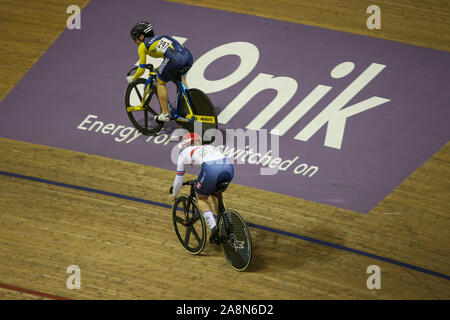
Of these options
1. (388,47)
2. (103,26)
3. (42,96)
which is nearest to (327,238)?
(388,47)

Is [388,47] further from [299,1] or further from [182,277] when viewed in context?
[182,277]

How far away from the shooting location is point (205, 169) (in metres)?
5.89

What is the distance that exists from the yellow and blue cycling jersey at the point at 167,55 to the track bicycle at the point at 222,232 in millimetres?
1839

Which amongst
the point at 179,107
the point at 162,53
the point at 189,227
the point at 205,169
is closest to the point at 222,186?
the point at 205,169

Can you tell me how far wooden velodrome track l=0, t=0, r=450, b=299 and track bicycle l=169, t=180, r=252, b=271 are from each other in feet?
0.39

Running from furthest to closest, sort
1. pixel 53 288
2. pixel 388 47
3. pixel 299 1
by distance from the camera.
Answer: pixel 299 1 < pixel 388 47 < pixel 53 288

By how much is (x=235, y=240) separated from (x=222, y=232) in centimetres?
17

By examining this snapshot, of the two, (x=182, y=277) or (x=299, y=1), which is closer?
(x=182, y=277)

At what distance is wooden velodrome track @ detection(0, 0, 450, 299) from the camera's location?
6051mm

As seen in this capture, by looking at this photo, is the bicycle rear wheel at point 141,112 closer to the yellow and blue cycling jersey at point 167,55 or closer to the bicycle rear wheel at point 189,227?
the yellow and blue cycling jersey at point 167,55

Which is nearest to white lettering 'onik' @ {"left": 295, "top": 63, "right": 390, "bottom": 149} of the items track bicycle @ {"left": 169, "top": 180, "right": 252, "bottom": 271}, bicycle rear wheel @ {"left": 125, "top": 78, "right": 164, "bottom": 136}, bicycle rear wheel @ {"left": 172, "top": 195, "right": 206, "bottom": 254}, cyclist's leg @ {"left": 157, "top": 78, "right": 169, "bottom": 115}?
cyclist's leg @ {"left": 157, "top": 78, "right": 169, "bottom": 115}

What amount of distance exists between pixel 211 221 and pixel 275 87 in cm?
289

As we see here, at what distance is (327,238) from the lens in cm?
665

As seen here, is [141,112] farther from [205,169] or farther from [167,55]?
[205,169]
